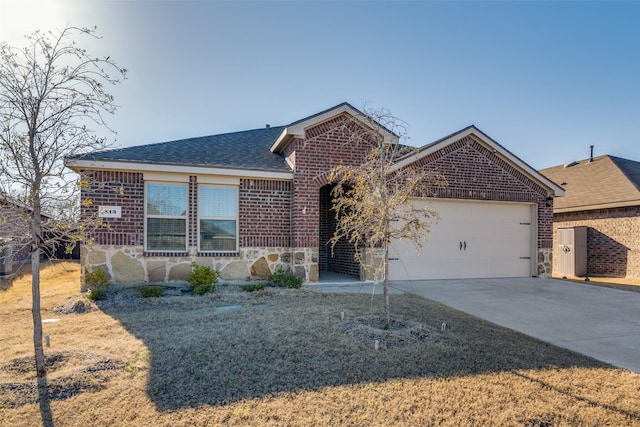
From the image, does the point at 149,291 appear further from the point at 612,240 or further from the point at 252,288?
the point at 612,240

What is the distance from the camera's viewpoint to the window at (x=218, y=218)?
10.1 metres

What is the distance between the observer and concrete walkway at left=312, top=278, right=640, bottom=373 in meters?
5.80

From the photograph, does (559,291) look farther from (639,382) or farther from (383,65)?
(383,65)

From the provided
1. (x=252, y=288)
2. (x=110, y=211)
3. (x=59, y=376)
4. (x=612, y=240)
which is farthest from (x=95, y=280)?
(x=612, y=240)

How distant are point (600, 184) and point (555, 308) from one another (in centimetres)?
1027

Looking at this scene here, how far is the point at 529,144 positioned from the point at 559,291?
734 cm

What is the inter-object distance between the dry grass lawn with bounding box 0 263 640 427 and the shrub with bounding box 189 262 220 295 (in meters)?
2.13

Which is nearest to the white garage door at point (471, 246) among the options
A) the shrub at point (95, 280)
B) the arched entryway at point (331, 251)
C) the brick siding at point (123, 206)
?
the arched entryway at point (331, 251)

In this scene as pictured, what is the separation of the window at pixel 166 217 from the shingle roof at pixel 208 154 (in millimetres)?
721

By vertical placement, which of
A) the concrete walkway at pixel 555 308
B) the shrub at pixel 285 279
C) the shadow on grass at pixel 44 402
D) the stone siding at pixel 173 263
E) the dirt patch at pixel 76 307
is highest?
the stone siding at pixel 173 263

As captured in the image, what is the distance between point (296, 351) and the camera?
16.2 feet

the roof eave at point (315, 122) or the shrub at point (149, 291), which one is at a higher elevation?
the roof eave at point (315, 122)

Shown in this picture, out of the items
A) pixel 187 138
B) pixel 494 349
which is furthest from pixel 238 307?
pixel 187 138

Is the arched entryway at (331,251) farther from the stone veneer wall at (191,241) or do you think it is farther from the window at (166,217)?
the window at (166,217)
